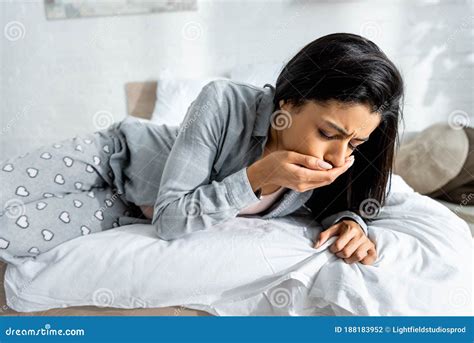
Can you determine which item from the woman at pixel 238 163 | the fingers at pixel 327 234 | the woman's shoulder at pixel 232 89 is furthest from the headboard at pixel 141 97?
the fingers at pixel 327 234

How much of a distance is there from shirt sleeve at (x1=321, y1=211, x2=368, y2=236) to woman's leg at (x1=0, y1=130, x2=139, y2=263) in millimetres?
340

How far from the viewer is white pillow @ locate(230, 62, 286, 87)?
1214 millimetres

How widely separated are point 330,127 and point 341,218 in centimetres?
20

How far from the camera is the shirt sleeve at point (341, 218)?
2.19ft

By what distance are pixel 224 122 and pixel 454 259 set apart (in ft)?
1.25

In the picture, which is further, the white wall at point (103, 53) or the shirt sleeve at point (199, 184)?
the white wall at point (103, 53)

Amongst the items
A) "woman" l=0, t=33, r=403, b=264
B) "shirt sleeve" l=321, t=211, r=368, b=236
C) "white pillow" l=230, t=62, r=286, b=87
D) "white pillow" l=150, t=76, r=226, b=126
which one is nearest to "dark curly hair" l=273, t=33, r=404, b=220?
"woman" l=0, t=33, r=403, b=264

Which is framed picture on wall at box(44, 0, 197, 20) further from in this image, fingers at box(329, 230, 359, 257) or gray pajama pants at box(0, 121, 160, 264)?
fingers at box(329, 230, 359, 257)

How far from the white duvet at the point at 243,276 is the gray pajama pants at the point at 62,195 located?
3cm

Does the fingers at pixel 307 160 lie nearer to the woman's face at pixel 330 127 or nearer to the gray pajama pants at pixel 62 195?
the woman's face at pixel 330 127

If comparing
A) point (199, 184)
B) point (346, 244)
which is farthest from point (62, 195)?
point (346, 244)
